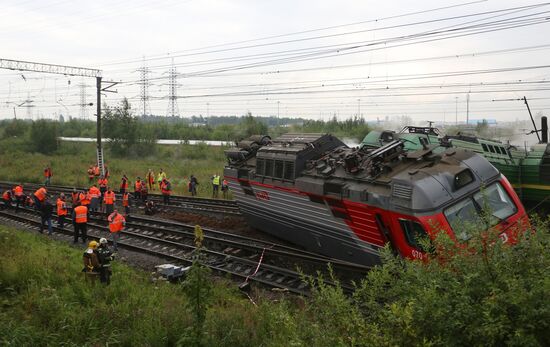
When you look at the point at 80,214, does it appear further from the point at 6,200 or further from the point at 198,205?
the point at 6,200

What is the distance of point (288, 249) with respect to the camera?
1370 centimetres

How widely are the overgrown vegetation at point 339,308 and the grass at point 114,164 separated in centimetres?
1820

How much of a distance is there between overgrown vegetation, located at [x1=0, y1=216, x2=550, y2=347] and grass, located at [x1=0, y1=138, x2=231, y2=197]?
18201mm

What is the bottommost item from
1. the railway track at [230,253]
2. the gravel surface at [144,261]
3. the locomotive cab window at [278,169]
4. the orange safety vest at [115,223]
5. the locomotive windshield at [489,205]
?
the gravel surface at [144,261]

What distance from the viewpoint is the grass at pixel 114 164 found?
114 ft

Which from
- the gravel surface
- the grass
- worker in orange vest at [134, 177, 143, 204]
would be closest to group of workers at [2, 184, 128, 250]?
the gravel surface

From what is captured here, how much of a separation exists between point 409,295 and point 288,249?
872 centimetres

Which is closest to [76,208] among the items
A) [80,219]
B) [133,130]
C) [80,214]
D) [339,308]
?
[80,214]

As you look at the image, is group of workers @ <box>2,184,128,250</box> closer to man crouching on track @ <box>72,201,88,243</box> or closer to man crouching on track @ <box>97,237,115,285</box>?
man crouching on track @ <box>72,201,88,243</box>

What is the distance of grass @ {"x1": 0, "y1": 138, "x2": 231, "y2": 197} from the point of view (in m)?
34.7

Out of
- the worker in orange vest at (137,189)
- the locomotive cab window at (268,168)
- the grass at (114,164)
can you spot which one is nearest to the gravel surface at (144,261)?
the locomotive cab window at (268,168)

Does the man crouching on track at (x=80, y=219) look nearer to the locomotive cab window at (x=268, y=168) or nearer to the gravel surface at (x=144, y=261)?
the gravel surface at (x=144, y=261)

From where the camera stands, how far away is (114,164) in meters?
42.7

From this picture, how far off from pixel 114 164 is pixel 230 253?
31971mm
